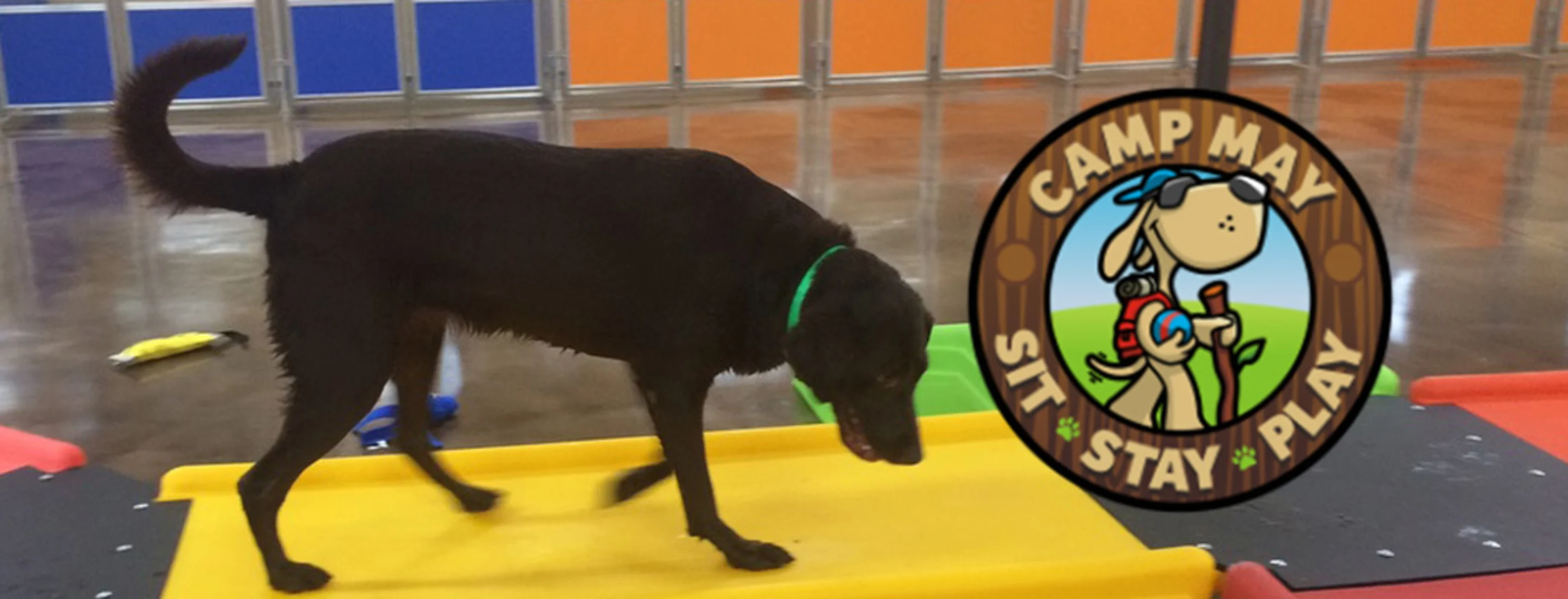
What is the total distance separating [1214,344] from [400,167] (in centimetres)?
139

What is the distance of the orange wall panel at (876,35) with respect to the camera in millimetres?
10023

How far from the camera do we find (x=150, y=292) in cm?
496

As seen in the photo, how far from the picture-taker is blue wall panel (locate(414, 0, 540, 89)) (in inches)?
363

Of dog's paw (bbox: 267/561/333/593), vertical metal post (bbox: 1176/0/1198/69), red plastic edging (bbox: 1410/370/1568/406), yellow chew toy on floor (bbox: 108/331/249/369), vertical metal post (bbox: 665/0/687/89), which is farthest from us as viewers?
vertical metal post (bbox: 1176/0/1198/69)

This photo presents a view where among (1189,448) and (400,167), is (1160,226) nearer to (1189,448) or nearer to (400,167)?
(1189,448)

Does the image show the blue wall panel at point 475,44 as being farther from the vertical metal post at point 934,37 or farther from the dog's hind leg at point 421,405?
the dog's hind leg at point 421,405

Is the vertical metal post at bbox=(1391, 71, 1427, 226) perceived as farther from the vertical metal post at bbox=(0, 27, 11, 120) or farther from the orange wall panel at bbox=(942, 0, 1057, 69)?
the vertical metal post at bbox=(0, 27, 11, 120)

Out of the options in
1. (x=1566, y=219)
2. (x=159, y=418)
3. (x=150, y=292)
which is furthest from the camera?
(x=1566, y=219)

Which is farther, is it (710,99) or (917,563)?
(710,99)

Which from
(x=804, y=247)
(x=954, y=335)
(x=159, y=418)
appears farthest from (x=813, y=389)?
(x=159, y=418)

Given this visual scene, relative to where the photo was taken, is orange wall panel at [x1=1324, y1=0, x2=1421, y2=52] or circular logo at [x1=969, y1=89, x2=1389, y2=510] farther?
orange wall panel at [x1=1324, y1=0, x2=1421, y2=52]

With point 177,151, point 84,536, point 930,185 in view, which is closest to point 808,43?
point 930,185

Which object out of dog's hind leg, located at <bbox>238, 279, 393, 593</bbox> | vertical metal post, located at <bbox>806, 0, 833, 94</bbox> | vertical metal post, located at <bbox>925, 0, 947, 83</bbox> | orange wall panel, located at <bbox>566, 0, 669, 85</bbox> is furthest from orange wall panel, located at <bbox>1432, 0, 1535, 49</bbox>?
dog's hind leg, located at <bbox>238, 279, 393, 593</bbox>

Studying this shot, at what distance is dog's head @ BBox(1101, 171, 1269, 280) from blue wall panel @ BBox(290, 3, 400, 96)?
825 cm
